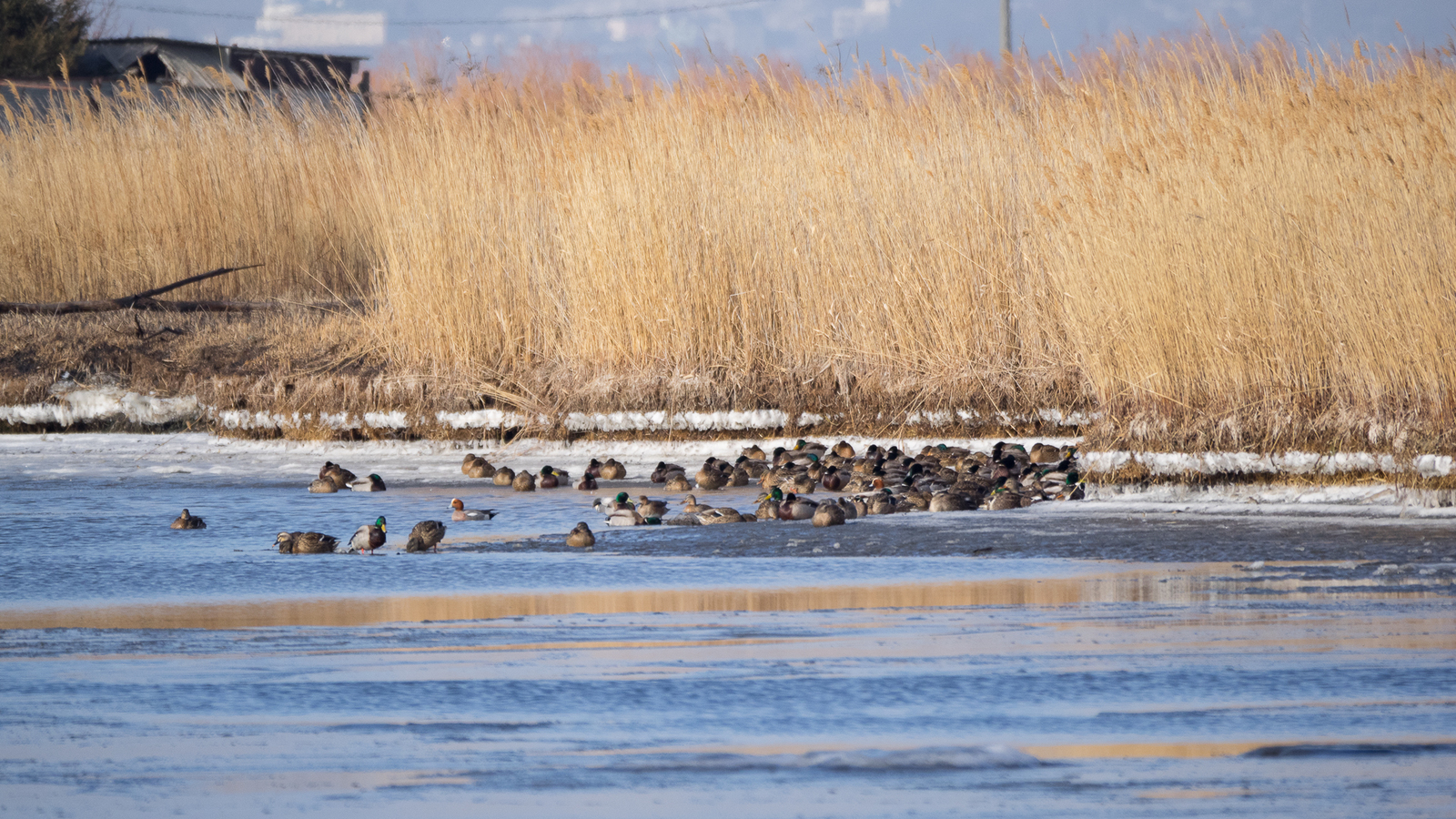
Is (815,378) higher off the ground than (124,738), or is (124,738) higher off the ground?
(815,378)

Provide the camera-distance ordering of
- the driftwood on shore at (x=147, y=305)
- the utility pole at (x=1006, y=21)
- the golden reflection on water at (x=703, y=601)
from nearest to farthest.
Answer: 1. the golden reflection on water at (x=703, y=601)
2. the driftwood on shore at (x=147, y=305)
3. the utility pole at (x=1006, y=21)

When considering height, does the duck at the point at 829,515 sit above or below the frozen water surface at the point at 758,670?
above

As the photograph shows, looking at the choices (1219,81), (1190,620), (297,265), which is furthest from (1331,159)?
(297,265)

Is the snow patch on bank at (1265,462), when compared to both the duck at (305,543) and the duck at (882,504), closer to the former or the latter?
the duck at (882,504)

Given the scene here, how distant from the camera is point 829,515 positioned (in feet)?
20.3

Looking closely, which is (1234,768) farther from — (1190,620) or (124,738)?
(124,738)

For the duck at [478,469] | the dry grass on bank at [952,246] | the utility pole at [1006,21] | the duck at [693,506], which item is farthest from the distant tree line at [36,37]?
the duck at [693,506]

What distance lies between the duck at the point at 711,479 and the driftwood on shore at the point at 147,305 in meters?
4.78

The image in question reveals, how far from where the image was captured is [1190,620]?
403cm

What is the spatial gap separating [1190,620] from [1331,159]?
3.37 m

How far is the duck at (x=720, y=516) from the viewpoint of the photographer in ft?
20.7

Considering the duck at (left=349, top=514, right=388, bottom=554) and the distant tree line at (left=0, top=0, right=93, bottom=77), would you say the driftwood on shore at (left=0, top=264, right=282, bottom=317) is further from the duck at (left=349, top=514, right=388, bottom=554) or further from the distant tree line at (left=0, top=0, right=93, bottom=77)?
the distant tree line at (left=0, top=0, right=93, bottom=77)

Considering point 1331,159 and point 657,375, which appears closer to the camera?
point 1331,159

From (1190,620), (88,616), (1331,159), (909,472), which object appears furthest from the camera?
(909,472)
